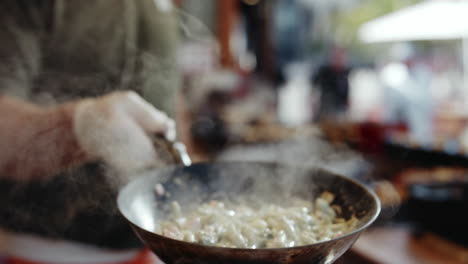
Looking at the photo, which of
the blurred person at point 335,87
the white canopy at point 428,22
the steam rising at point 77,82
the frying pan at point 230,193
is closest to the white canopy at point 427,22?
the white canopy at point 428,22

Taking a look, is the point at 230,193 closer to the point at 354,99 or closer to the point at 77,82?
the point at 77,82

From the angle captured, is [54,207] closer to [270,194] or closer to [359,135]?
[270,194]

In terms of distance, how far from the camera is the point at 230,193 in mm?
1496

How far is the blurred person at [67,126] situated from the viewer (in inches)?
66.4

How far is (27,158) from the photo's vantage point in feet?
6.05

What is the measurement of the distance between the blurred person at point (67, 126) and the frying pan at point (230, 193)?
8.1 inches

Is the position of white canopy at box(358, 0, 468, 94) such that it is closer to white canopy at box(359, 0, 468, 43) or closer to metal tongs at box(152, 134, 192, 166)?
white canopy at box(359, 0, 468, 43)

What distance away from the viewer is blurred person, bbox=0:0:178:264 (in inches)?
66.4

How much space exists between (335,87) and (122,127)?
5.87 metres

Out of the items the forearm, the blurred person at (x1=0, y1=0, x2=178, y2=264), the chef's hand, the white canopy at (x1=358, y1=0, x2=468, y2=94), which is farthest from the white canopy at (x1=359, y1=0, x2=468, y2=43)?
the forearm

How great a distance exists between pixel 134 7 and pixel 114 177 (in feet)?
3.64

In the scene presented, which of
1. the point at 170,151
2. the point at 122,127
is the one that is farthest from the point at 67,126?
the point at 170,151

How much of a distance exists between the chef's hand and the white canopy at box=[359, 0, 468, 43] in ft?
9.82

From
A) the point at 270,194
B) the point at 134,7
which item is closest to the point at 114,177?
the point at 270,194
